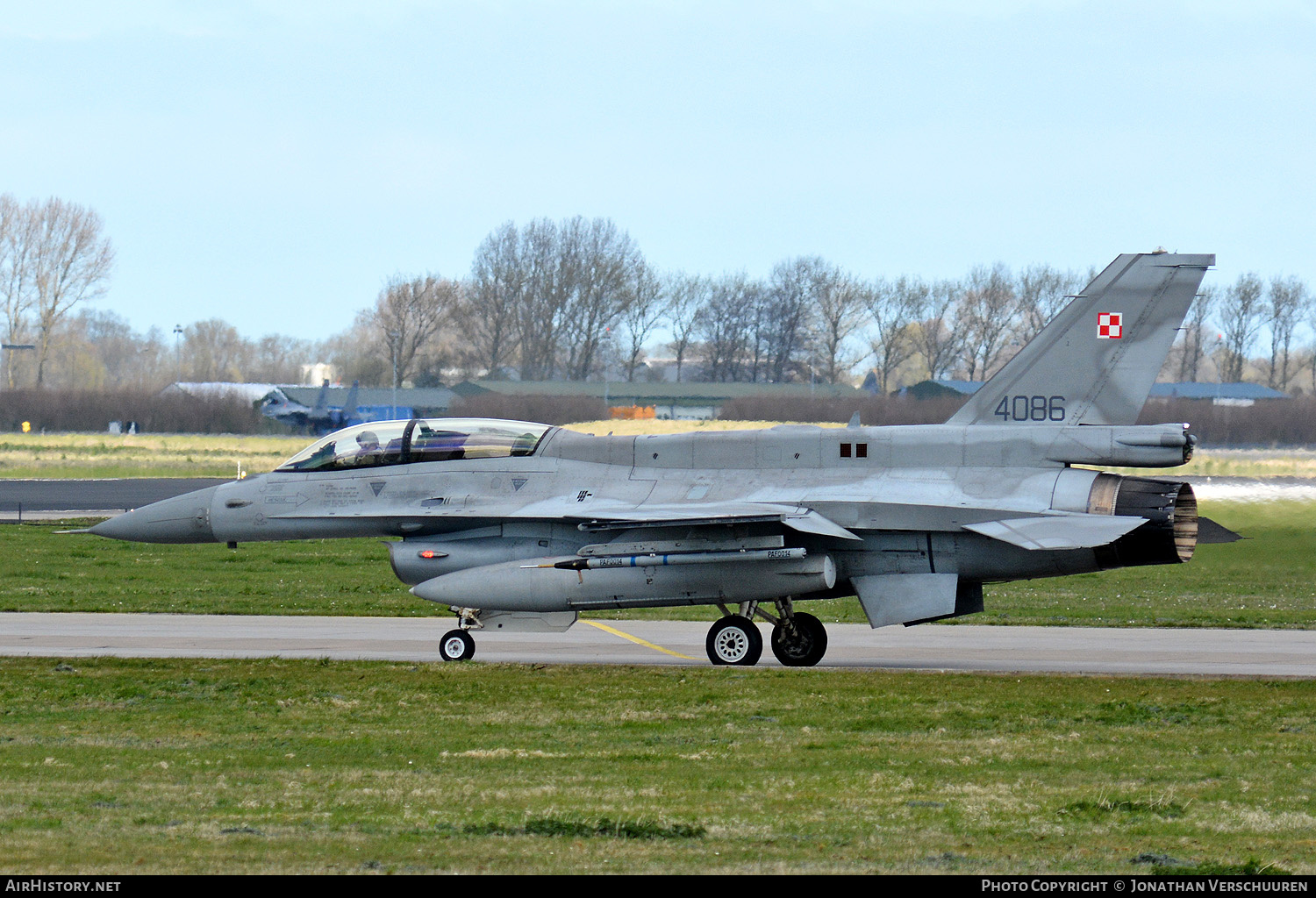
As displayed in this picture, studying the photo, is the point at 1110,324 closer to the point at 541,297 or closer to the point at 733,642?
the point at 733,642

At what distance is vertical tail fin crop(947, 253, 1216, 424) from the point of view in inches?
646

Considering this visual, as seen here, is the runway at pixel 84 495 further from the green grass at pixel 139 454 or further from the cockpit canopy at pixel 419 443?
the cockpit canopy at pixel 419 443

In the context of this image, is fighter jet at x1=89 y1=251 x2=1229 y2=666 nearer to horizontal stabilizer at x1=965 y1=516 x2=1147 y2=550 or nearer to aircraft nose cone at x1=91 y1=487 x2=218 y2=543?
horizontal stabilizer at x1=965 y1=516 x2=1147 y2=550

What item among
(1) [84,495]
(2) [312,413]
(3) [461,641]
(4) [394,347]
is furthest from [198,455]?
(3) [461,641]

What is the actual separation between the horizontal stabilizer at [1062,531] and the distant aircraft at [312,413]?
7256cm

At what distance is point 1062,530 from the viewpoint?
15.2 metres

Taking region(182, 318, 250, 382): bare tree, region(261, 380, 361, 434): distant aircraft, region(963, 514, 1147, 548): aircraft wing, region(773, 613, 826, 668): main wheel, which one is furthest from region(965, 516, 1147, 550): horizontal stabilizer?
region(182, 318, 250, 382): bare tree

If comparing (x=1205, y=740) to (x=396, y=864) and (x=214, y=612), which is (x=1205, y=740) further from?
(x=214, y=612)

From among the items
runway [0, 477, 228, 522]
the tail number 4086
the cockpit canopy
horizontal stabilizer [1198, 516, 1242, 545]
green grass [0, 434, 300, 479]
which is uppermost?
the tail number 4086

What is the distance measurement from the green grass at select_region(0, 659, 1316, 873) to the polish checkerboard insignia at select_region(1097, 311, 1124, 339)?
157 inches

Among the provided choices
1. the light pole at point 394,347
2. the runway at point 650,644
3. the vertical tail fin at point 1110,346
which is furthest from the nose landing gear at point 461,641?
the light pole at point 394,347

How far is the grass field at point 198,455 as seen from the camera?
1721 inches

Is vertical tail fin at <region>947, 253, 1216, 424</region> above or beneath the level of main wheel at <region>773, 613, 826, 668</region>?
above

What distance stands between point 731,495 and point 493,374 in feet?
267
